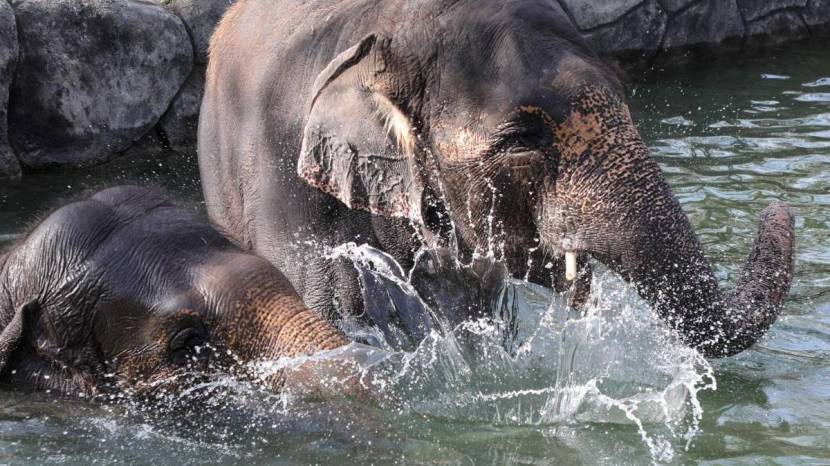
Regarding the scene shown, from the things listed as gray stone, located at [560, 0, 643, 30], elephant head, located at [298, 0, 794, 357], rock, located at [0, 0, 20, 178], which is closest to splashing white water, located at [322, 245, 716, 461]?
elephant head, located at [298, 0, 794, 357]

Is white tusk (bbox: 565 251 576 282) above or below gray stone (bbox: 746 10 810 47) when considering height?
above

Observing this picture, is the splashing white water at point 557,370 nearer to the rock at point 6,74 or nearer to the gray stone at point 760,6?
the rock at point 6,74

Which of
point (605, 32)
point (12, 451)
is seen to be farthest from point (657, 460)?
point (605, 32)

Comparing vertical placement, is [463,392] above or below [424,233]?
below

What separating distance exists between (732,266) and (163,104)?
4016 mm

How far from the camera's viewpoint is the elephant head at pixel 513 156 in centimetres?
396

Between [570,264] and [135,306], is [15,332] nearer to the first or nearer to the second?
[135,306]

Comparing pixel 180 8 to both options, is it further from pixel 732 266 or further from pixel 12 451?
pixel 12 451

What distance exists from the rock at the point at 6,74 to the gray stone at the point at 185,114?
1.08 m

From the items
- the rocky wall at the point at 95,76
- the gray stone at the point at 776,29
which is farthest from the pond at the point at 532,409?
the gray stone at the point at 776,29

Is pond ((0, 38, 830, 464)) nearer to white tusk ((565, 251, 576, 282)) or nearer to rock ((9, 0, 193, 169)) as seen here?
white tusk ((565, 251, 576, 282))

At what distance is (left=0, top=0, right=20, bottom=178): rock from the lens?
792 cm

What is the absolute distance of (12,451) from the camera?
170 inches

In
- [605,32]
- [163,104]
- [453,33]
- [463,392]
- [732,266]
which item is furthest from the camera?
[605,32]
